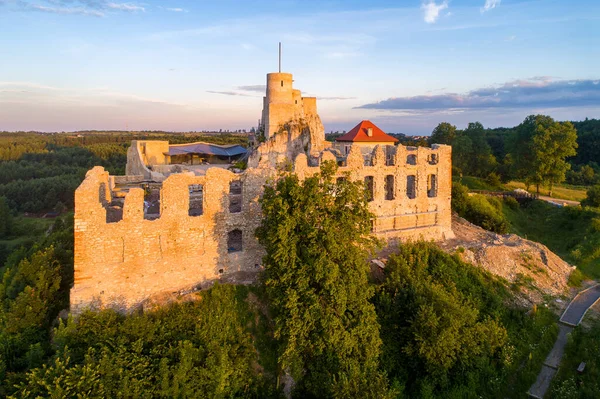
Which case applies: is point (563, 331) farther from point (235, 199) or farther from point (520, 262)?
point (235, 199)

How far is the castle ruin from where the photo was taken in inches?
618

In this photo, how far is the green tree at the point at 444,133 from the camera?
6714 cm

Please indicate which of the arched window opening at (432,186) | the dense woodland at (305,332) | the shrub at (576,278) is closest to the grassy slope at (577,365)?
the dense woodland at (305,332)

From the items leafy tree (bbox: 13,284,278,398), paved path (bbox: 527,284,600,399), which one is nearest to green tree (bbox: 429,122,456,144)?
paved path (bbox: 527,284,600,399)

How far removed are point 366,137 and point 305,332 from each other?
26791 millimetres

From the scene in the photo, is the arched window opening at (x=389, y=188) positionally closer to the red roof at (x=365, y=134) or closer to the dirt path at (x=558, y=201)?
the red roof at (x=365, y=134)

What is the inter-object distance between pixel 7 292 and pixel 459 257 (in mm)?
23111

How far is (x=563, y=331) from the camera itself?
19.3 metres

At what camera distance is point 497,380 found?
54.6 ft

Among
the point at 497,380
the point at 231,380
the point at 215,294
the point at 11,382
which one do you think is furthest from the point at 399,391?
the point at 11,382

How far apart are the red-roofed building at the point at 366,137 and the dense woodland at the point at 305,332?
19.3 meters

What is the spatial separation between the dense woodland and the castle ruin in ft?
4.24

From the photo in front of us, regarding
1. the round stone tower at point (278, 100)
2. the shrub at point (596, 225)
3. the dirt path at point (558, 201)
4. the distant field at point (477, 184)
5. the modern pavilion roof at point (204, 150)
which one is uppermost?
the round stone tower at point (278, 100)

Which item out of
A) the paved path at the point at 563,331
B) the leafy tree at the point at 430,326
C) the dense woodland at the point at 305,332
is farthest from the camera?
the paved path at the point at 563,331
